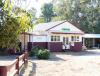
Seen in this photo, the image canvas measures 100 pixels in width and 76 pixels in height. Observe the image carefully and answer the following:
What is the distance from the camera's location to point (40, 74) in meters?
16.1

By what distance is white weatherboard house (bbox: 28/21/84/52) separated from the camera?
39344 millimetres

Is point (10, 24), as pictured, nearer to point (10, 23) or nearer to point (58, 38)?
point (10, 23)

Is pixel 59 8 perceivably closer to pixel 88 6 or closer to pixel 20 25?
pixel 88 6

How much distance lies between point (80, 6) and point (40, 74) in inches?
1956

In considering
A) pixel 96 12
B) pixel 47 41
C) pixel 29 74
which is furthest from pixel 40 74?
pixel 96 12

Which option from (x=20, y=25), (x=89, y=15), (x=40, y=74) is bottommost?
(x=40, y=74)

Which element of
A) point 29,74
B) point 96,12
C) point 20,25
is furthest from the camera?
point 96,12

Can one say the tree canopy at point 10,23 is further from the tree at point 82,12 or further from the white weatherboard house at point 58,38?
the tree at point 82,12

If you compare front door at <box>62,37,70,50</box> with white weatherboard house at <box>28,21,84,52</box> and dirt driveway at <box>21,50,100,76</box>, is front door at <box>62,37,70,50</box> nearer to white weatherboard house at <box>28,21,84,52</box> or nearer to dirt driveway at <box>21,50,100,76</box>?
white weatherboard house at <box>28,21,84,52</box>

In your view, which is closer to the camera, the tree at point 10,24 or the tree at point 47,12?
the tree at point 10,24

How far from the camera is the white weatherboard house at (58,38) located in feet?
129

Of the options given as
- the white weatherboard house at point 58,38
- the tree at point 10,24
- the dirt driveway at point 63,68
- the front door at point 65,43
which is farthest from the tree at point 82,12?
the tree at point 10,24

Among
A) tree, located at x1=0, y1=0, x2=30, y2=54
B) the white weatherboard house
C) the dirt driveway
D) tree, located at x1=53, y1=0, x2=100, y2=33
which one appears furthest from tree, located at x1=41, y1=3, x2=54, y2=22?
tree, located at x1=0, y1=0, x2=30, y2=54

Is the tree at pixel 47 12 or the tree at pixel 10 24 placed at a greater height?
the tree at pixel 47 12
